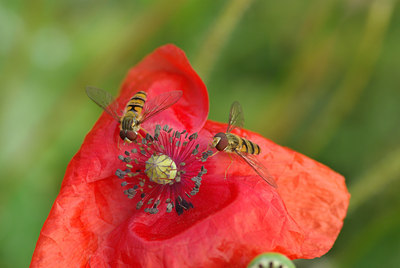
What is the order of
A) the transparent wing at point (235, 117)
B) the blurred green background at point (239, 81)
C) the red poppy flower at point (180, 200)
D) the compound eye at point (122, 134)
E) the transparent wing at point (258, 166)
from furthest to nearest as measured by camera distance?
1. the blurred green background at point (239, 81)
2. the transparent wing at point (235, 117)
3. the compound eye at point (122, 134)
4. the transparent wing at point (258, 166)
5. the red poppy flower at point (180, 200)

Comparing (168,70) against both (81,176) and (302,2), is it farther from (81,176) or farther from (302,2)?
(302,2)

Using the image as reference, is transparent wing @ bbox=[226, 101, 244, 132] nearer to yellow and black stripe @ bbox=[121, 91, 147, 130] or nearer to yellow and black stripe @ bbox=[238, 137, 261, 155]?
yellow and black stripe @ bbox=[238, 137, 261, 155]

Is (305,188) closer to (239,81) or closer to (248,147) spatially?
(248,147)

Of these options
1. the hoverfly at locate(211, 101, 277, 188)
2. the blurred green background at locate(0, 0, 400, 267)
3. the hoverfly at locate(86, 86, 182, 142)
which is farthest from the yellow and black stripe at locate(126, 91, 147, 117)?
the blurred green background at locate(0, 0, 400, 267)

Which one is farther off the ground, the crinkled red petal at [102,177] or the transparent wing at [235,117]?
the transparent wing at [235,117]

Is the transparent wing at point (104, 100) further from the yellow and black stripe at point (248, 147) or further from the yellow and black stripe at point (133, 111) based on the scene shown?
the yellow and black stripe at point (248, 147)

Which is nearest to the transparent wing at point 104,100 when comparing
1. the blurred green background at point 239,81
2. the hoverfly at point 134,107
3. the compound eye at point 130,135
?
the hoverfly at point 134,107
